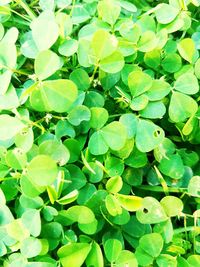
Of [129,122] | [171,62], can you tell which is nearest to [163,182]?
[129,122]

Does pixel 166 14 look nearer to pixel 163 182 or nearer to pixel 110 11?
pixel 110 11

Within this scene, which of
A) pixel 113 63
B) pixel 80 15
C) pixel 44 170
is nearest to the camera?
pixel 44 170

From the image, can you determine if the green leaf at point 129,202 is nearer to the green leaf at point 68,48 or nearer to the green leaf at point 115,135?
the green leaf at point 115,135

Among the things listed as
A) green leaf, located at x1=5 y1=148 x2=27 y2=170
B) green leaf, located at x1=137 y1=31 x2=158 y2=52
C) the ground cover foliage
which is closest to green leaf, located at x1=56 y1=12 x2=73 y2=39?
the ground cover foliage

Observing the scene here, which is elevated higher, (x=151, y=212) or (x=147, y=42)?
(x=147, y=42)

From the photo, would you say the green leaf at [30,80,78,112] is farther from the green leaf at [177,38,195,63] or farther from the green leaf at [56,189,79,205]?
the green leaf at [177,38,195,63]

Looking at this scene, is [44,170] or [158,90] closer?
[44,170]

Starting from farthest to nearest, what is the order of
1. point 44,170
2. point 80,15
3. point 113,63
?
point 80,15 < point 113,63 < point 44,170
